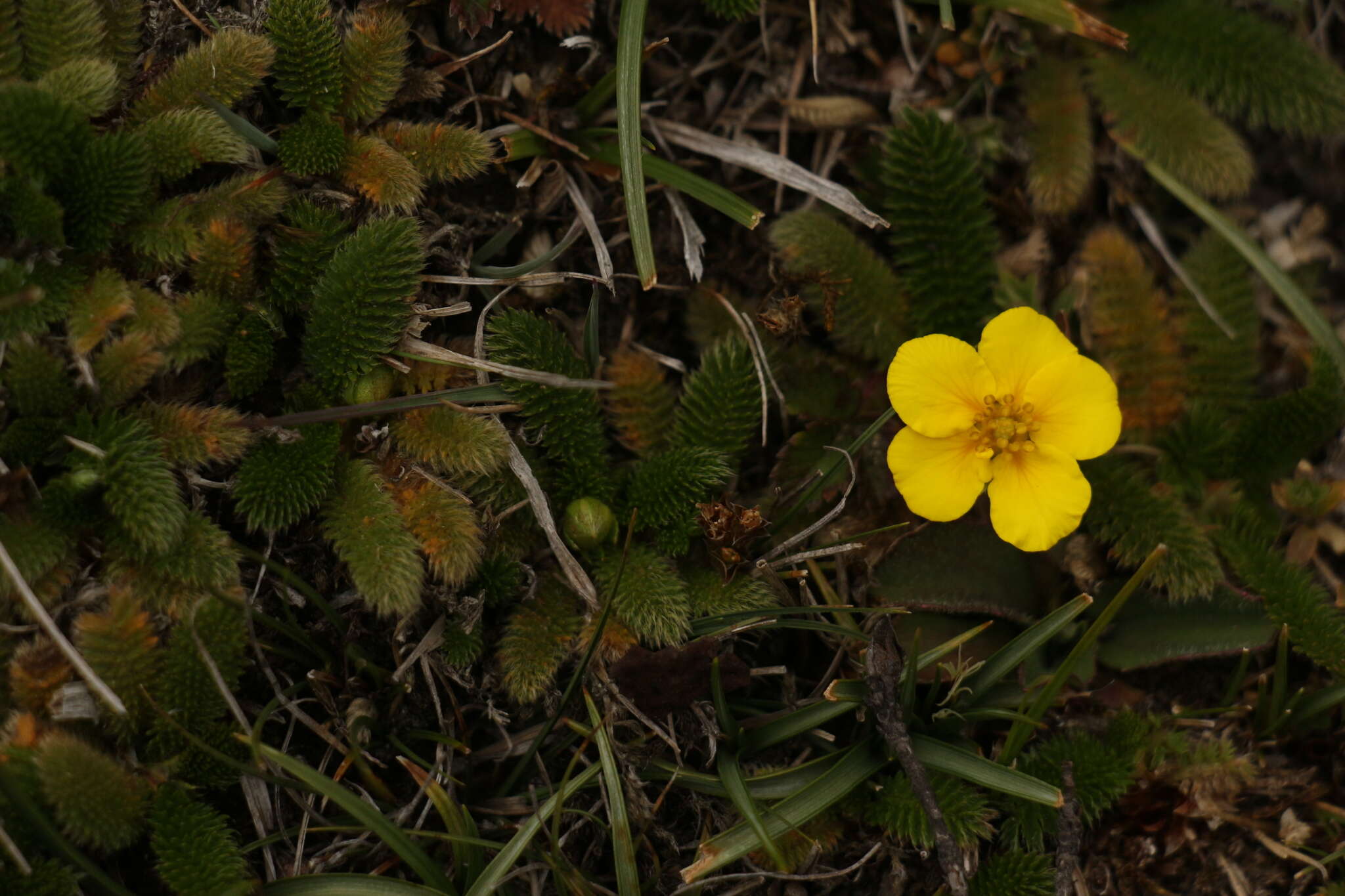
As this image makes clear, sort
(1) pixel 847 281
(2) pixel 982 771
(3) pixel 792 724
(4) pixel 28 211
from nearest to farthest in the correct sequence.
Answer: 1. (4) pixel 28 211
2. (2) pixel 982 771
3. (3) pixel 792 724
4. (1) pixel 847 281

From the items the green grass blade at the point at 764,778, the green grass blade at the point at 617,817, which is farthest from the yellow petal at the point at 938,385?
the green grass blade at the point at 617,817

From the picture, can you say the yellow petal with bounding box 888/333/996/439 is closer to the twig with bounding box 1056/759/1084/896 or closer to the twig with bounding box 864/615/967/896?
the twig with bounding box 864/615/967/896

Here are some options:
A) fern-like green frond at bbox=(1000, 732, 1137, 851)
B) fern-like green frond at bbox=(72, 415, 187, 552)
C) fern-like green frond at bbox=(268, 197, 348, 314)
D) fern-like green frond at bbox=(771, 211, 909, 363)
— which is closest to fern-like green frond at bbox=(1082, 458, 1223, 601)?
fern-like green frond at bbox=(1000, 732, 1137, 851)

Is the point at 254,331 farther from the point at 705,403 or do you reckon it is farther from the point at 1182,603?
the point at 1182,603

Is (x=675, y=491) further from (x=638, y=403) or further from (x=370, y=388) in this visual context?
(x=370, y=388)

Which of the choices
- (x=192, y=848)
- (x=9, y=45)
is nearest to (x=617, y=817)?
(x=192, y=848)

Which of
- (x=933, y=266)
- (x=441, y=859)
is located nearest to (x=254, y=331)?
(x=441, y=859)

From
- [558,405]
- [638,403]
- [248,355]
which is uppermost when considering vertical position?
[248,355]

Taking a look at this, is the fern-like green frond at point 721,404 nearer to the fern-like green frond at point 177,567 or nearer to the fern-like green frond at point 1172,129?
the fern-like green frond at point 177,567
